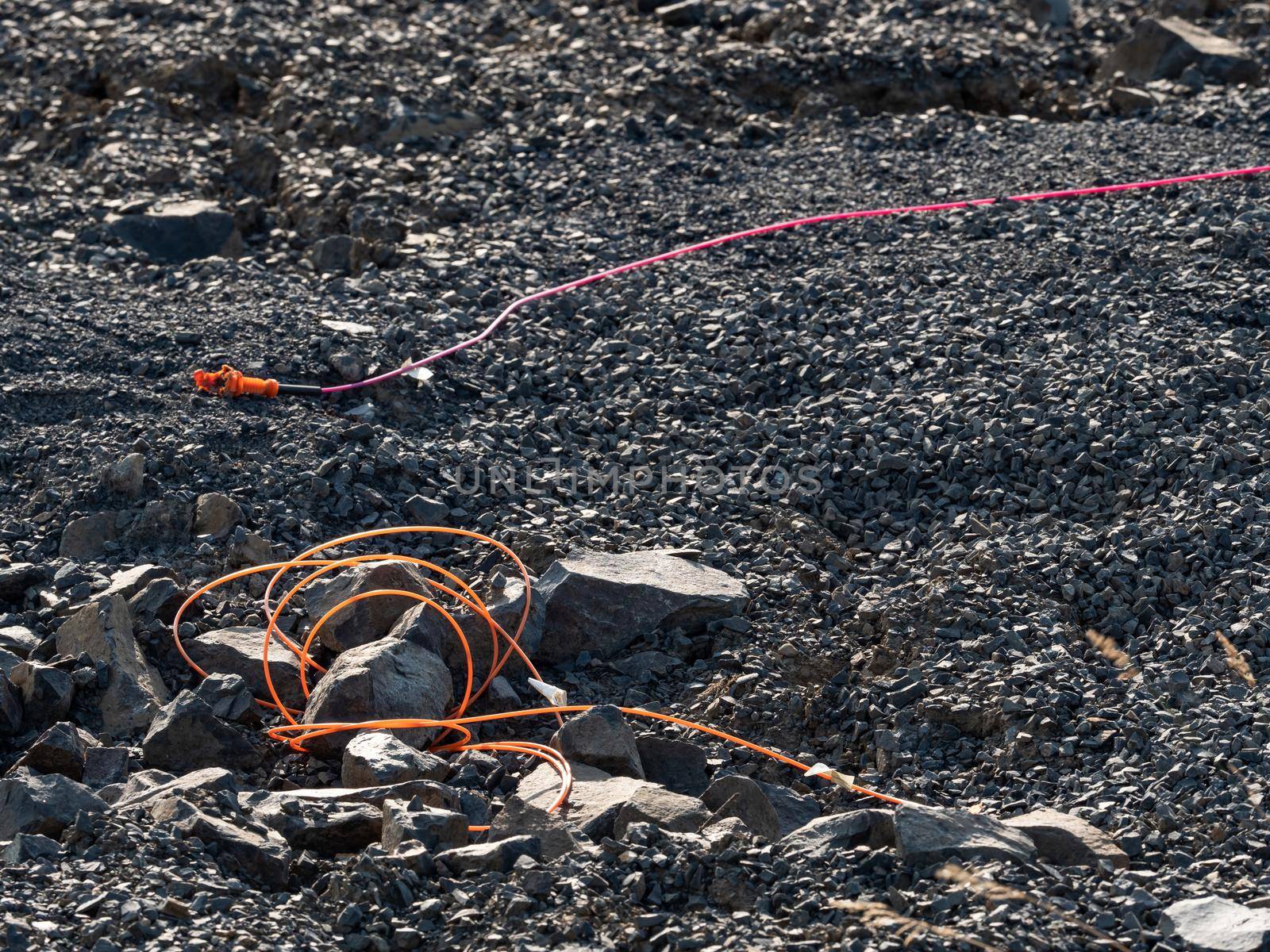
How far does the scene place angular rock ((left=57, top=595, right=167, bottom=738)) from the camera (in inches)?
161

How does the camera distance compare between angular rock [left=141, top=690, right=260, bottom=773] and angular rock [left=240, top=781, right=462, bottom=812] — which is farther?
angular rock [left=141, top=690, right=260, bottom=773]

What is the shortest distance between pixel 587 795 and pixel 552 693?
634mm

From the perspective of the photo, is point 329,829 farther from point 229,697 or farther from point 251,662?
point 251,662

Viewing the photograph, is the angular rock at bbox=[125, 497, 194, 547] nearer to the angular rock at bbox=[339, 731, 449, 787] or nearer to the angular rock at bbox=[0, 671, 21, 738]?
the angular rock at bbox=[0, 671, 21, 738]

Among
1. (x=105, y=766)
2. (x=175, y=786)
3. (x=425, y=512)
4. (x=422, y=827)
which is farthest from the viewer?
(x=425, y=512)

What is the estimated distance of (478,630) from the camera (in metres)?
4.38

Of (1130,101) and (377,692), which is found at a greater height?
(1130,101)

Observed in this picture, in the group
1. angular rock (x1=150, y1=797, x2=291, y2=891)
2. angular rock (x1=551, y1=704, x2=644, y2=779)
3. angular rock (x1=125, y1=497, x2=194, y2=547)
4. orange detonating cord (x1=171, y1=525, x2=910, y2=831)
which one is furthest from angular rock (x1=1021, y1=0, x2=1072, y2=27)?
angular rock (x1=150, y1=797, x2=291, y2=891)

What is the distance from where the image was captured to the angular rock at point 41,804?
3316mm

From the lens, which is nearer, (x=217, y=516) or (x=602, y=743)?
(x=602, y=743)

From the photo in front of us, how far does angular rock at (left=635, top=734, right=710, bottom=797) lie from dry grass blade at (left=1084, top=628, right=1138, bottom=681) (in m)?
1.33

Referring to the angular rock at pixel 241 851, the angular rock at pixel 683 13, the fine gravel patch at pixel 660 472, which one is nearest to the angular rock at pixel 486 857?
the fine gravel patch at pixel 660 472

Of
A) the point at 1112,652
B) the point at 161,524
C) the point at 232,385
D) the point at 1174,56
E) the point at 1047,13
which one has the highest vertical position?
the point at 1047,13

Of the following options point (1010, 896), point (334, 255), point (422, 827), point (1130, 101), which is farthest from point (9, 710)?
point (1130, 101)
